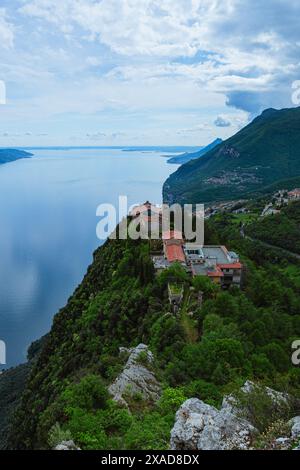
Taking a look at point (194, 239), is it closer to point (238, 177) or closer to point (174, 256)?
point (174, 256)

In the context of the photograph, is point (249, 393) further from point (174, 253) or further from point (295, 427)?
point (174, 253)

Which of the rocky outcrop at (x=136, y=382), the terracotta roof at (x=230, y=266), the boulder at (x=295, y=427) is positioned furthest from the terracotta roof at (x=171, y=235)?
the boulder at (x=295, y=427)

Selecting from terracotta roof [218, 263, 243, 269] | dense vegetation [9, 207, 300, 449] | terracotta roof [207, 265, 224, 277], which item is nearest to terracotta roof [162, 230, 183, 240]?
dense vegetation [9, 207, 300, 449]

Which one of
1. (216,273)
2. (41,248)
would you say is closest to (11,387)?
(216,273)

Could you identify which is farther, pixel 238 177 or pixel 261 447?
pixel 238 177

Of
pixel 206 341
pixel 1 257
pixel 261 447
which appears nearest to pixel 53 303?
pixel 1 257

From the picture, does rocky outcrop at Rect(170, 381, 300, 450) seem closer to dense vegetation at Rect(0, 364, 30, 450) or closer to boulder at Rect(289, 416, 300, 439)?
boulder at Rect(289, 416, 300, 439)
